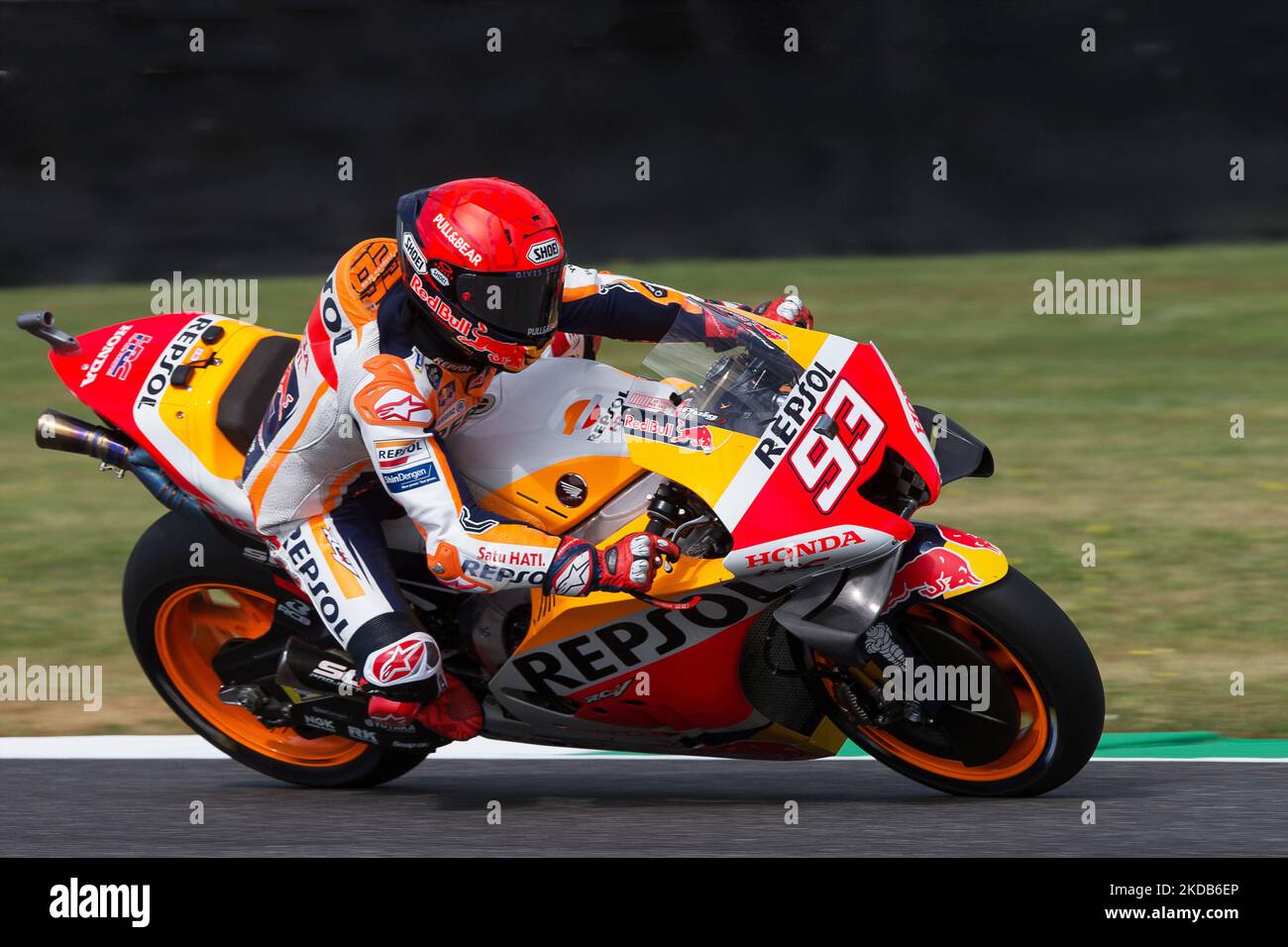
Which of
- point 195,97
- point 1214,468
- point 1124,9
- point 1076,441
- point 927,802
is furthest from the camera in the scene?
point 195,97

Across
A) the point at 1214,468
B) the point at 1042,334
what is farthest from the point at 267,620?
the point at 1042,334

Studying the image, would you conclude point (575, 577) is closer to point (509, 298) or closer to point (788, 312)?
point (509, 298)

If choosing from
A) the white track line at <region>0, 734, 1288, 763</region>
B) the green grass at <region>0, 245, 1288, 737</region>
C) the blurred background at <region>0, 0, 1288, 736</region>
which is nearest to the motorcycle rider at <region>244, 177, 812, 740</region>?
the white track line at <region>0, 734, 1288, 763</region>

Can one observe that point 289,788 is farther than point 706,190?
No

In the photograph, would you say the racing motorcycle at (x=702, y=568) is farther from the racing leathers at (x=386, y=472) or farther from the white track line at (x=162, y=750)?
the white track line at (x=162, y=750)

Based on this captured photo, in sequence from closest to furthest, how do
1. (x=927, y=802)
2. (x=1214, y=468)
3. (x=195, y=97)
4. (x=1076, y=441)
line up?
(x=927, y=802) → (x=1214, y=468) → (x=1076, y=441) → (x=195, y=97)

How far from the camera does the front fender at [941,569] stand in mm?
4477

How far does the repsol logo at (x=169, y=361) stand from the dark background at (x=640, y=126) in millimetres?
8367

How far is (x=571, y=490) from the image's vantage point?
188 inches

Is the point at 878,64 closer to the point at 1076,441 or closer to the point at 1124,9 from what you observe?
the point at 1124,9

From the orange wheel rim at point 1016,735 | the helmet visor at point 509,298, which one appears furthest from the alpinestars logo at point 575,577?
the orange wheel rim at point 1016,735

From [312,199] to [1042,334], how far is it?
5.50m

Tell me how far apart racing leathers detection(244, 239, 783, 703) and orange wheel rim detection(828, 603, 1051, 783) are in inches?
29.6

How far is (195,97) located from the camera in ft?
46.0
